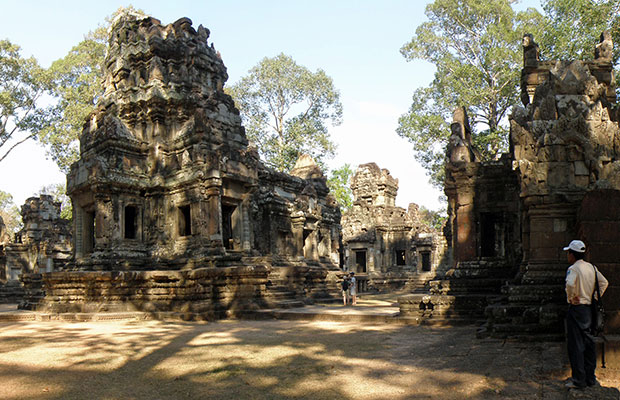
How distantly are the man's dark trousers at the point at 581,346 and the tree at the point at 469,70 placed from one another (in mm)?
22328

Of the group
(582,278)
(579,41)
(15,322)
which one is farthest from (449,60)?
(582,278)

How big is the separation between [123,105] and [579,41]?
1985 centimetres

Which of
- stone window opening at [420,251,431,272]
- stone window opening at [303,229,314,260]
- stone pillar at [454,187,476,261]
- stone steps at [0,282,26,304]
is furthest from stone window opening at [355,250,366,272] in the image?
stone pillar at [454,187,476,261]

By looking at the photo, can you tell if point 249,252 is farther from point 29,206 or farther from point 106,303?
point 29,206

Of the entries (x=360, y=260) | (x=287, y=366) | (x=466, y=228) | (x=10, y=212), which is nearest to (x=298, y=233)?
(x=466, y=228)

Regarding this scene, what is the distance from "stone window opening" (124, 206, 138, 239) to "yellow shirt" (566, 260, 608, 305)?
1445 cm

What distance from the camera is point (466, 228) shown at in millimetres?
11406

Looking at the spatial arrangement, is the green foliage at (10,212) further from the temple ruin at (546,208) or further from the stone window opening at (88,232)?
the temple ruin at (546,208)

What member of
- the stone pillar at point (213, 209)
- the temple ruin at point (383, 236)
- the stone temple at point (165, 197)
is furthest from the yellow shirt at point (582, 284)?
the temple ruin at point (383, 236)

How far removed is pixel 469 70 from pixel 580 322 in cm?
2493

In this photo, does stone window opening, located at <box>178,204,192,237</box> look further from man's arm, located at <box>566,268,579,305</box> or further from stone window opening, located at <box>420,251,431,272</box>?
stone window opening, located at <box>420,251,431,272</box>

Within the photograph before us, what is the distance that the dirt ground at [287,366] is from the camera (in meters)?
5.15

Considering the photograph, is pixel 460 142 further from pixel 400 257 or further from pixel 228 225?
pixel 400 257

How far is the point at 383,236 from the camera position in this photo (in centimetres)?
3069
